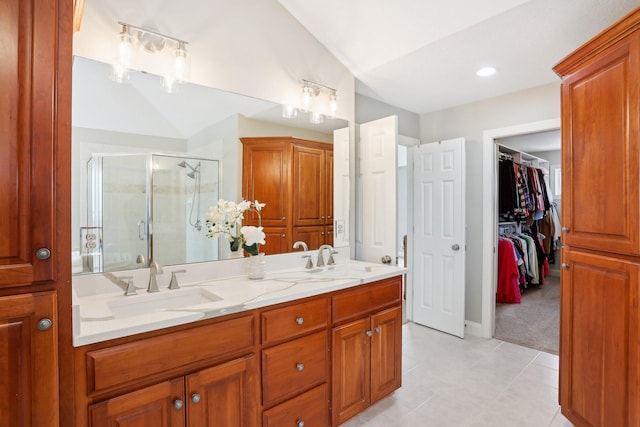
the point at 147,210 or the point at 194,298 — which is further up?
the point at 147,210

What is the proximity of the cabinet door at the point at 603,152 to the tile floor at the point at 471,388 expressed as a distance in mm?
1159

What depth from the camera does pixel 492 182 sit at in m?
3.19

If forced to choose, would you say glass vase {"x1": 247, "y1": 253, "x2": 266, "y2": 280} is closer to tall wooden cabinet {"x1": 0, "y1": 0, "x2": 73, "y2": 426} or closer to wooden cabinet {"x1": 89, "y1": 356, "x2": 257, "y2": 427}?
wooden cabinet {"x1": 89, "y1": 356, "x2": 257, "y2": 427}

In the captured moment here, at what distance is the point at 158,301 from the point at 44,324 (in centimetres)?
68

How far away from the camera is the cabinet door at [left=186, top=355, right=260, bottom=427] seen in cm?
132

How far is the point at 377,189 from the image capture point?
107 inches

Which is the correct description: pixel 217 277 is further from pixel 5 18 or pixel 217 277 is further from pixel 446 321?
pixel 446 321

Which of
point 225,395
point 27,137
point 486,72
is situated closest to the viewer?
point 27,137

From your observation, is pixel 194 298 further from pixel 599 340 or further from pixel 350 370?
pixel 599 340

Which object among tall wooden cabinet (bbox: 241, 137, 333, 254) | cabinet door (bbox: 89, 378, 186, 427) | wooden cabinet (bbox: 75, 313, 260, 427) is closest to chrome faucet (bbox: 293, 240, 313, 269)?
tall wooden cabinet (bbox: 241, 137, 333, 254)

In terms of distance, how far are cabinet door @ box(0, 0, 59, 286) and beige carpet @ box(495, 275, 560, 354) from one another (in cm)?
369

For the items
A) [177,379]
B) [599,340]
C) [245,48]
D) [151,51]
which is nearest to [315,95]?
[245,48]

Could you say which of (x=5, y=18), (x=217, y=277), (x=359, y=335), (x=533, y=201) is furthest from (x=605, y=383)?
(x=533, y=201)

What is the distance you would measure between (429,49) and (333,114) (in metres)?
0.83
